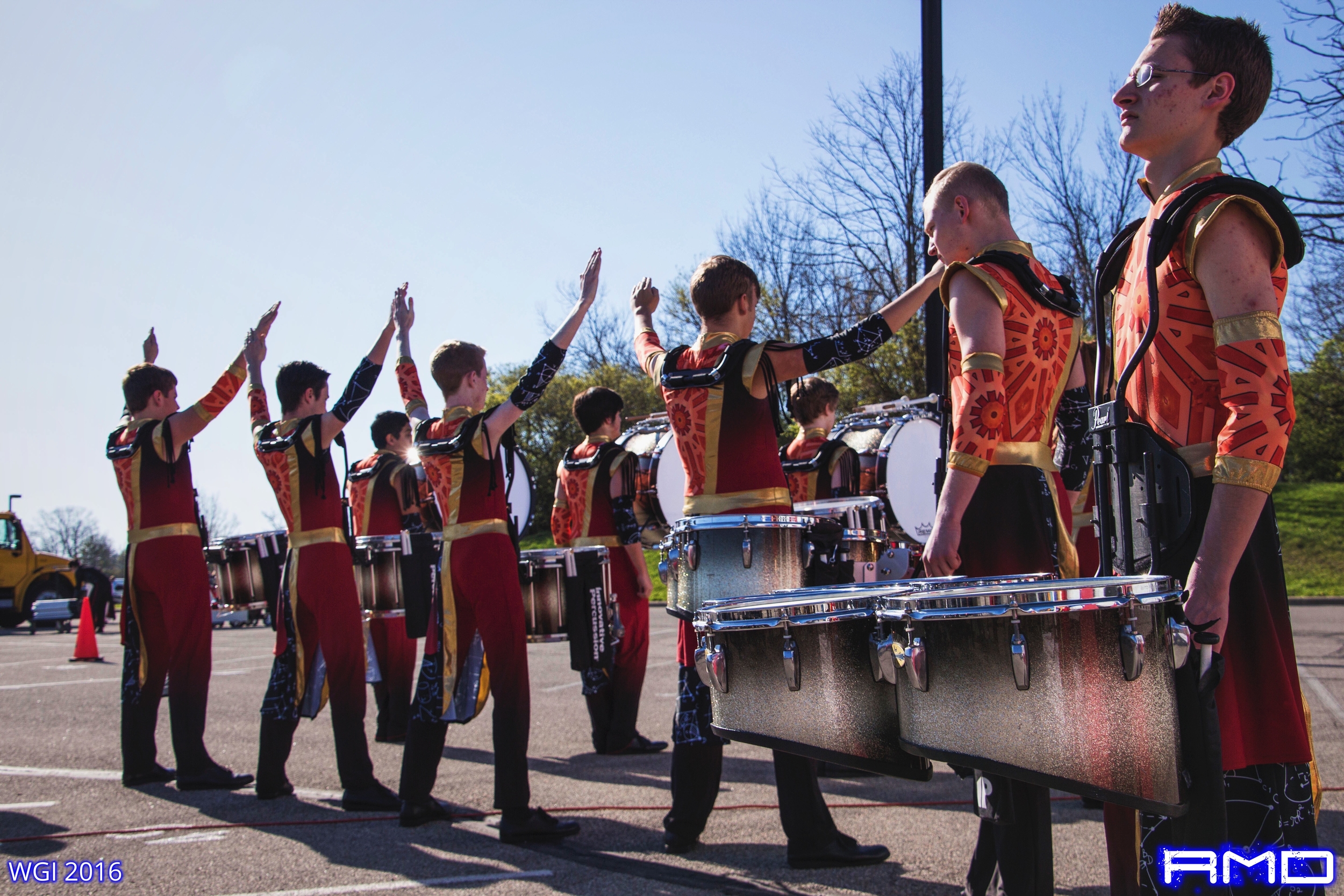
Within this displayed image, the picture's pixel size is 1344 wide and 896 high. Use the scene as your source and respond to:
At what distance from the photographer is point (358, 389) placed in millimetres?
5539

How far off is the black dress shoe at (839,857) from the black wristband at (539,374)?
211 cm

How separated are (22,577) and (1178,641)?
91.9ft

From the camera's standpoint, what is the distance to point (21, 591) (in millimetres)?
24797

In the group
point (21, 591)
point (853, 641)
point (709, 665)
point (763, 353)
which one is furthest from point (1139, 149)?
point (21, 591)

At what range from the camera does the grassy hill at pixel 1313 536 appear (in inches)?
Result: 696

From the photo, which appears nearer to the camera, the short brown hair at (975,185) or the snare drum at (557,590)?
the short brown hair at (975,185)

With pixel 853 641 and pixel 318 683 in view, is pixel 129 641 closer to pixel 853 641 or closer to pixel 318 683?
pixel 318 683

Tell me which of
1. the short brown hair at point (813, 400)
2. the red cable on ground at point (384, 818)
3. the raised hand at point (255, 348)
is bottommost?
the red cable on ground at point (384, 818)

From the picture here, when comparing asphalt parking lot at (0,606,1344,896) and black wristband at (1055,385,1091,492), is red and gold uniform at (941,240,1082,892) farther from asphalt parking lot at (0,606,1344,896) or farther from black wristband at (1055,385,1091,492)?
asphalt parking lot at (0,606,1344,896)

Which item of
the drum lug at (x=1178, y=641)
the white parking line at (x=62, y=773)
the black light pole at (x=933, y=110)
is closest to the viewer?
the drum lug at (x=1178, y=641)

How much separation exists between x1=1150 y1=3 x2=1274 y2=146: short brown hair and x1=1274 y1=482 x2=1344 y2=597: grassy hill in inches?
638

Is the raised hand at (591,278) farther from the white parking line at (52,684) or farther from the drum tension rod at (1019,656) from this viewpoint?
the white parking line at (52,684)

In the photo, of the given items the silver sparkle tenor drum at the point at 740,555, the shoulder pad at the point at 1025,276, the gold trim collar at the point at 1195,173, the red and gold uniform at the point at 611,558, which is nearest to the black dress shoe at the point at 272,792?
the red and gold uniform at the point at 611,558

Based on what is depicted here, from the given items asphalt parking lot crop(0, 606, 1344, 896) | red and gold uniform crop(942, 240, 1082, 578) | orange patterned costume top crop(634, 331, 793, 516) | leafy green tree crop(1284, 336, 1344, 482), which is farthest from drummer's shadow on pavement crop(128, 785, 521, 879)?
leafy green tree crop(1284, 336, 1344, 482)
